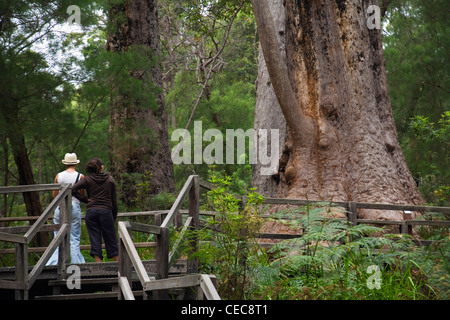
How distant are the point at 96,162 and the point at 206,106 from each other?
56.7 feet

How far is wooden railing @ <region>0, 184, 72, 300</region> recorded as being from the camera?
8.08 metres

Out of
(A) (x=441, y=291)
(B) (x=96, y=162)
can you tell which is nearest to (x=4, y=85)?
(B) (x=96, y=162)

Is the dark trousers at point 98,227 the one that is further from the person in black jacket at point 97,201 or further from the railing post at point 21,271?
the railing post at point 21,271

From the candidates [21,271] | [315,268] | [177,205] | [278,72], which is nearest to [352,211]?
[278,72]

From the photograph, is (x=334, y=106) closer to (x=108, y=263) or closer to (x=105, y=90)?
(x=105, y=90)

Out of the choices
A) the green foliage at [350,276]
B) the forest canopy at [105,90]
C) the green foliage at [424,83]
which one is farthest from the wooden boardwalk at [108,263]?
the green foliage at [424,83]

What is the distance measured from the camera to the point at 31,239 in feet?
28.0

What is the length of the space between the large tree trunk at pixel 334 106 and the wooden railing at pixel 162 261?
4241mm

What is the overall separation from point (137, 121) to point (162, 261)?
30.8ft

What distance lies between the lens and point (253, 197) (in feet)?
25.0

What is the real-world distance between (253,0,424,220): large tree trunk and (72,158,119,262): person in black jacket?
12.1 ft

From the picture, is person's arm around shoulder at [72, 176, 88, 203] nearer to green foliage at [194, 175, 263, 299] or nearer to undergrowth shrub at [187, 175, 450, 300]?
undergrowth shrub at [187, 175, 450, 300]

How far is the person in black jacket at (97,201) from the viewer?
9.41 metres

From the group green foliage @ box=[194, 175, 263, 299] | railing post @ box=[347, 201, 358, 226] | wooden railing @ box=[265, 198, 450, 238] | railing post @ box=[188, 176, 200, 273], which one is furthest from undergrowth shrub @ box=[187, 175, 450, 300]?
railing post @ box=[347, 201, 358, 226]
